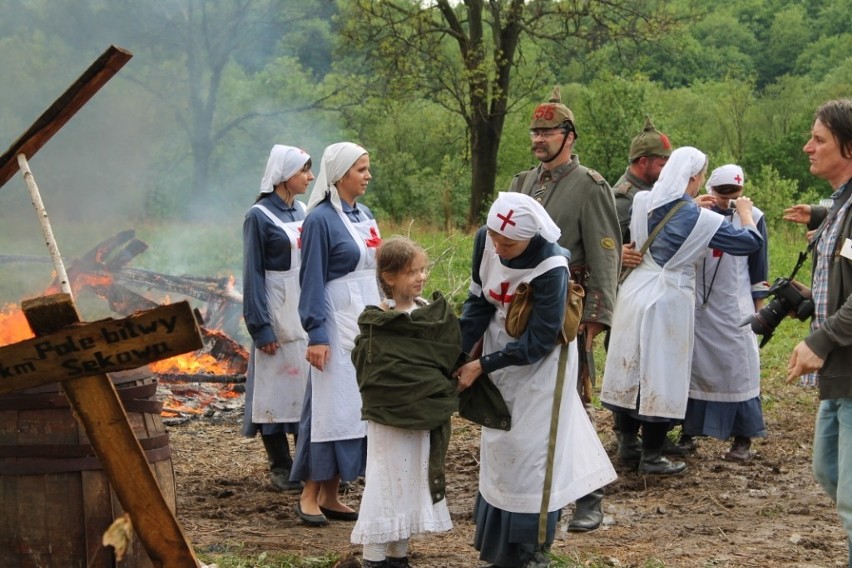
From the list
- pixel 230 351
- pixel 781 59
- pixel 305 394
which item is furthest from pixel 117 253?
pixel 781 59

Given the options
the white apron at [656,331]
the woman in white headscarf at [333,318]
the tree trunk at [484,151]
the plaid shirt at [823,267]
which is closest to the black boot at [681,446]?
the white apron at [656,331]

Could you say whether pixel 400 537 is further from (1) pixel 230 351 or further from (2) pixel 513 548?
(1) pixel 230 351

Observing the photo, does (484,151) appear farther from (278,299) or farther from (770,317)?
(770,317)

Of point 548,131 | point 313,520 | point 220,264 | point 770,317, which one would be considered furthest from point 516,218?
point 220,264

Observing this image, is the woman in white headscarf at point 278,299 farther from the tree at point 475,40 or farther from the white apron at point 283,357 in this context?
the tree at point 475,40

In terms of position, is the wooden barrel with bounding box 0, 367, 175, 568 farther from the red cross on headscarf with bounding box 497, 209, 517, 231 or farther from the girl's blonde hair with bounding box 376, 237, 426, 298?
the red cross on headscarf with bounding box 497, 209, 517, 231

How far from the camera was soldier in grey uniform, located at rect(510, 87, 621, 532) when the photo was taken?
593 centimetres

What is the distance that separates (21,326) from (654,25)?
16121 millimetres

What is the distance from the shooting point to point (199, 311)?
9719 millimetres

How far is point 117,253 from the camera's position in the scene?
10945 mm

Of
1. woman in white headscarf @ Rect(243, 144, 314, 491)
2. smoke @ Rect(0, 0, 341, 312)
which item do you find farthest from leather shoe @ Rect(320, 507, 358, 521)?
smoke @ Rect(0, 0, 341, 312)

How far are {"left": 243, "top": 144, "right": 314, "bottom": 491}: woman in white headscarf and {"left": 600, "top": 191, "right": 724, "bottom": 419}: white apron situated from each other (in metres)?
2.15

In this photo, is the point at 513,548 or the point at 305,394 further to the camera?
the point at 305,394

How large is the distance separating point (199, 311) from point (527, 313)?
5.58 metres
